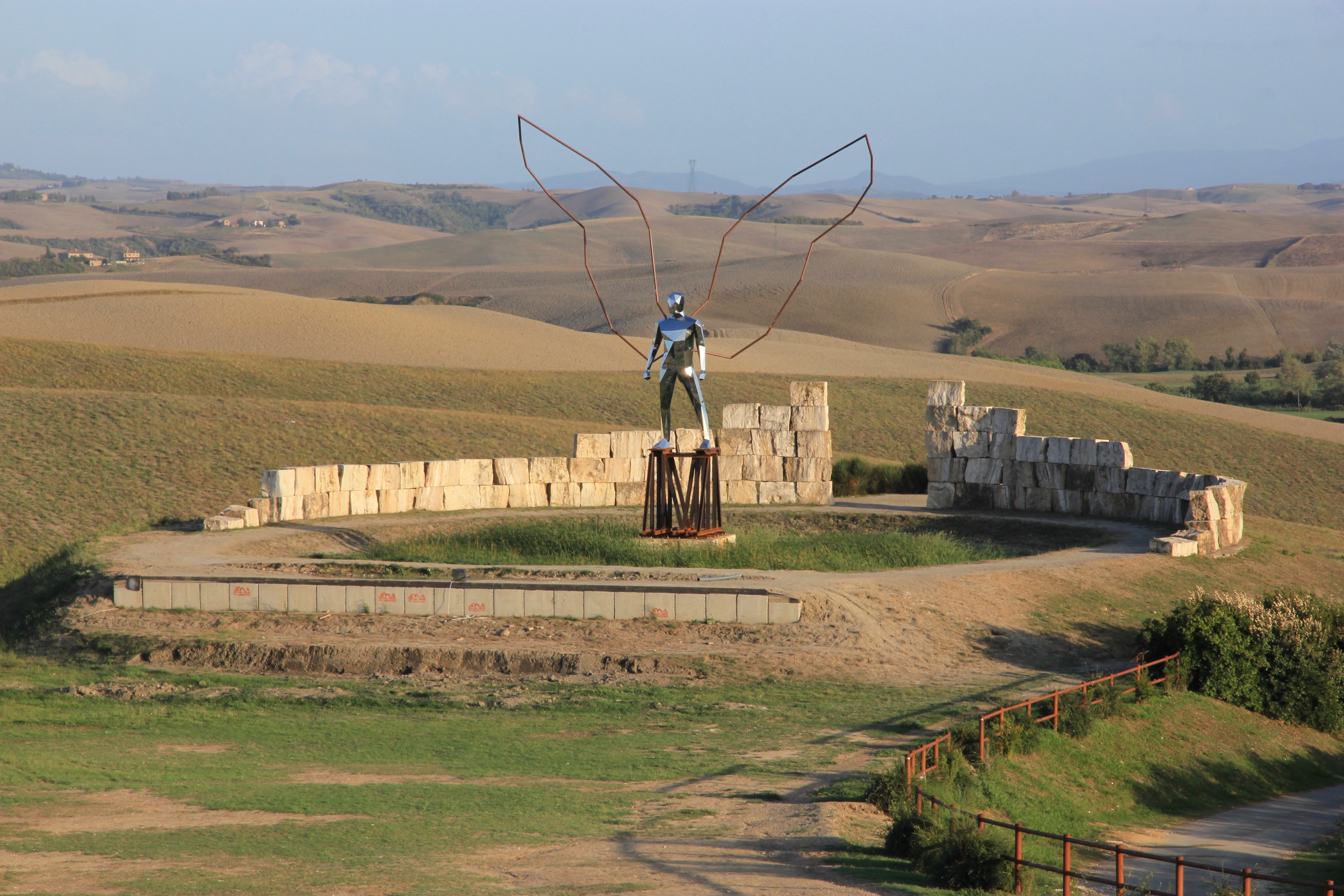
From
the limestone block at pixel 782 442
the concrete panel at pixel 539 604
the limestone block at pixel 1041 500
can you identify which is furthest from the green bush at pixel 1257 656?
the limestone block at pixel 782 442

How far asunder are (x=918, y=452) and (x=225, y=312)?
131 ft

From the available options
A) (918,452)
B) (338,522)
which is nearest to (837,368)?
(918,452)

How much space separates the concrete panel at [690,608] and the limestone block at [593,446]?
39.0ft

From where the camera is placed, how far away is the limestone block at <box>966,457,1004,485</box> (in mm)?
31109

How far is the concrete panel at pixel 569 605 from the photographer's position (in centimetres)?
1961

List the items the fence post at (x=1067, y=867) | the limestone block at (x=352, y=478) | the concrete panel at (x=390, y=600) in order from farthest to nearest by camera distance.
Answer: the limestone block at (x=352, y=478)
the concrete panel at (x=390, y=600)
the fence post at (x=1067, y=867)

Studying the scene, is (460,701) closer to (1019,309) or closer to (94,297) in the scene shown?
(94,297)

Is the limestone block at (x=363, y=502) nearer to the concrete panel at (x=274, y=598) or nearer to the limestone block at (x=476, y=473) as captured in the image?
the limestone block at (x=476, y=473)

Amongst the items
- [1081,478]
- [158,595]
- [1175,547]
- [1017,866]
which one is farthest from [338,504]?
[1017,866]

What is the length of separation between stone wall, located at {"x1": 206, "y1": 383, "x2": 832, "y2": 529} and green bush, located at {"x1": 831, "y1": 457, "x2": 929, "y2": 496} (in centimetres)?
283

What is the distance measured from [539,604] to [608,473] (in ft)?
39.1

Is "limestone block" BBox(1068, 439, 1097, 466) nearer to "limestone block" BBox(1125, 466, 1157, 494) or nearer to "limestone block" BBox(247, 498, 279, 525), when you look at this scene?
"limestone block" BBox(1125, 466, 1157, 494)

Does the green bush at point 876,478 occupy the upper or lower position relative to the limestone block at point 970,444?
lower

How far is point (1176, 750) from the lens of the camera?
1647cm
